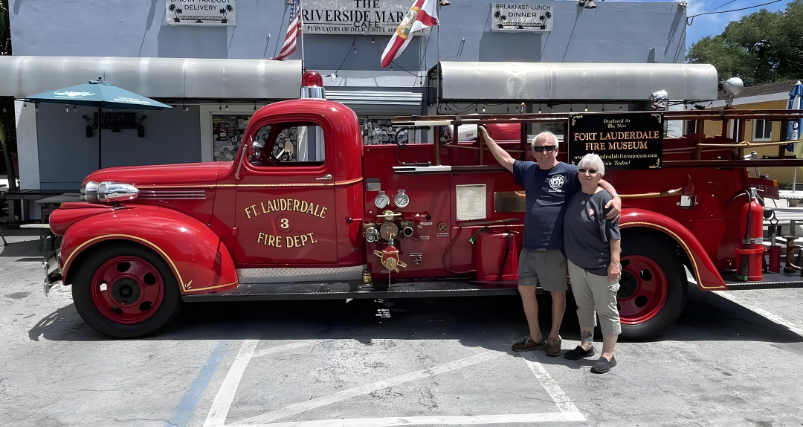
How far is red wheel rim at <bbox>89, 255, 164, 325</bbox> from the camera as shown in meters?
5.22

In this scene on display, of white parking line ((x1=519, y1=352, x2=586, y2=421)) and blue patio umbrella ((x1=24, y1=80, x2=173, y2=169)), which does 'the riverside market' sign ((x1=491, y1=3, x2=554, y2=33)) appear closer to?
blue patio umbrella ((x1=24, y1=80, x2=173, y2=169))

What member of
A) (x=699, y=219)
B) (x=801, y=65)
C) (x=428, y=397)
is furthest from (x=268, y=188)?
(x=801, y=65)

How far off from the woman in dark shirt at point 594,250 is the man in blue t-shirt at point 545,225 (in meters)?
0.10

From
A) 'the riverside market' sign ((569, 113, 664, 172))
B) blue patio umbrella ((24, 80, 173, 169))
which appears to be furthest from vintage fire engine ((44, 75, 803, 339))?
blue patio umbrella ((24, 80, 173, 169))

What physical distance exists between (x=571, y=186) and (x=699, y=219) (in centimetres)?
161

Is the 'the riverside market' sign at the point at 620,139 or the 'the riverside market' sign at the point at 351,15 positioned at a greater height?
the 'the riverside market' sign at the point at 351,15

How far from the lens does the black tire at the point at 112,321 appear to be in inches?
203

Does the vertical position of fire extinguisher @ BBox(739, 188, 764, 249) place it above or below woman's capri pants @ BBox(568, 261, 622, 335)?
above

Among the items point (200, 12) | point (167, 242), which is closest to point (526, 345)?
point (167, 242)

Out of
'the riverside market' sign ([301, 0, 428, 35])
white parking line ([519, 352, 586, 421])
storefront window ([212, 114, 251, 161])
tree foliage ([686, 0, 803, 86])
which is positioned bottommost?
white parking line ([519, 352, 586, 421])

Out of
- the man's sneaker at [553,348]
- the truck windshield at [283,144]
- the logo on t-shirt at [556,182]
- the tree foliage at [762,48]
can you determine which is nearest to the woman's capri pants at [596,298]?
the man's sneaker at [553,348]

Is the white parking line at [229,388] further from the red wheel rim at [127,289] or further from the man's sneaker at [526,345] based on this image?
the man's sneaker at [526,345]

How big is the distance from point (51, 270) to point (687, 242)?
5558mm

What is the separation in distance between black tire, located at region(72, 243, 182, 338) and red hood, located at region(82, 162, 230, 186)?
69 cm
